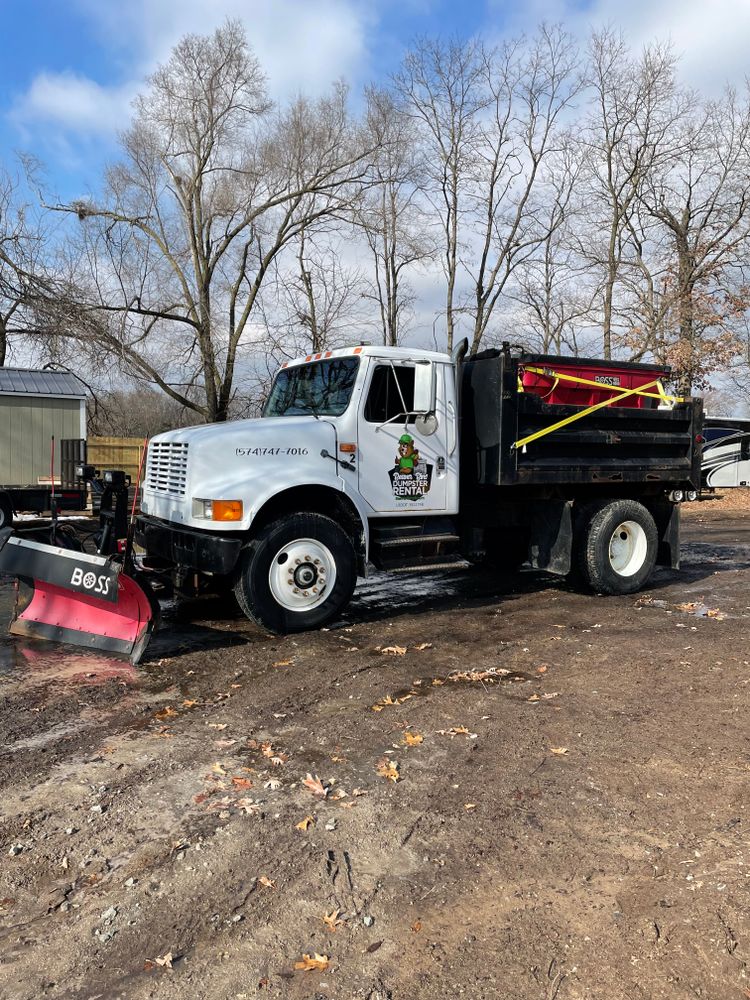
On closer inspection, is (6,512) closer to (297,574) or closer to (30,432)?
(30,432)

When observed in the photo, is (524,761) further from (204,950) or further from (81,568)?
(81,568)

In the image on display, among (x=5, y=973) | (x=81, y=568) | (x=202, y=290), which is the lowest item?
(x=5, y=973)

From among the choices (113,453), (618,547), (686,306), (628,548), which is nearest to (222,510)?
(618,547)

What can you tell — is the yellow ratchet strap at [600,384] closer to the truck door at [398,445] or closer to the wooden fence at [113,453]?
the truck door at [398,445]

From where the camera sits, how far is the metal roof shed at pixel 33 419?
17.6m

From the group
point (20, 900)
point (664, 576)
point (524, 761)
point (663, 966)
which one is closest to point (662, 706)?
point (524, 761)

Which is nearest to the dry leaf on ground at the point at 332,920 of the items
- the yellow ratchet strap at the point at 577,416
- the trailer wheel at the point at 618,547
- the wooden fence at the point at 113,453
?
the yellow ratchet strap at the point at 577,416

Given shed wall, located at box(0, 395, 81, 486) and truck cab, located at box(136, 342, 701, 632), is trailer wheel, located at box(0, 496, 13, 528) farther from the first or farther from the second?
truck cab, located at box(136, 342, 701, 632)

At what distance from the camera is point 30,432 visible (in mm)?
17922

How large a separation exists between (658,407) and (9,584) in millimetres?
8286

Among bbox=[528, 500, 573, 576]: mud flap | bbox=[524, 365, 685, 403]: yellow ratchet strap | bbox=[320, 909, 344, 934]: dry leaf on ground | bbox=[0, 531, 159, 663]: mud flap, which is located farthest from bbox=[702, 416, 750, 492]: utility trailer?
bbox=[320, 909, 344, 934]: dry leaf on ground

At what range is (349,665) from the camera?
607 centimetres

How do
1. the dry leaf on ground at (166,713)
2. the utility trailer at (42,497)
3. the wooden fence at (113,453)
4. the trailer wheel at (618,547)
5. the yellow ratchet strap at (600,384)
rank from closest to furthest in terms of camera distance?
the dry leaf on ground at (166,713)
the yellow ratchet strap at (600,384)
the trailer wheel at (618,547)
the utility trailer at (42,497)
the wooden fence at (113,453)

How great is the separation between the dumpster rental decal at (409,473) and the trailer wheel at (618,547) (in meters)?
2.29
